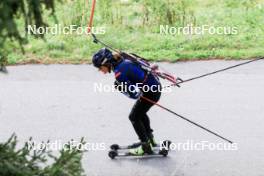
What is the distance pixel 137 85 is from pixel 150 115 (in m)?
2.46

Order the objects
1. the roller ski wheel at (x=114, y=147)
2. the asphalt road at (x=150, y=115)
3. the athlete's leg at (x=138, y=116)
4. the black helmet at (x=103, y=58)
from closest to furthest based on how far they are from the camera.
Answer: the black helmet at (x=103, y=58), the athlete's leg at (x=138, y=116), the asphalt road at (x=150, y=115), the roller ski wheel at (x=114, y=147)

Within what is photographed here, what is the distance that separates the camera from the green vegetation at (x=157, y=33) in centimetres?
1341

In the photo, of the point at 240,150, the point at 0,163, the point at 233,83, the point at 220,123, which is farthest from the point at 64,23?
the point at 0,163

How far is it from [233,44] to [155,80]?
543 centimetres

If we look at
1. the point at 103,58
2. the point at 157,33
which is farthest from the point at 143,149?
the point at 157,33

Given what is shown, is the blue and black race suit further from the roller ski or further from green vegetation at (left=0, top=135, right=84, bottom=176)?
green vegetation at (left=0, top=135, right=84, bottom=176)

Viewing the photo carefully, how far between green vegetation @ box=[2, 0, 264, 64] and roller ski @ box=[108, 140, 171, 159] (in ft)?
13.1

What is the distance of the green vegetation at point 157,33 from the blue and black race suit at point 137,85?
433cm

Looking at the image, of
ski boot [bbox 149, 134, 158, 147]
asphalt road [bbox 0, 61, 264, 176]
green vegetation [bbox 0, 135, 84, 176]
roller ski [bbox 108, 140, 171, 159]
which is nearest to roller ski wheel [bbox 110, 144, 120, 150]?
roller ski [bbox 108, 140, 171, 159]

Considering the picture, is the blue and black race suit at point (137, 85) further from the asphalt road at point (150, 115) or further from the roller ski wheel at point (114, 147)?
the asphalt road at point (150, 115)

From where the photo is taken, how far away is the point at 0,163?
513 centimetres

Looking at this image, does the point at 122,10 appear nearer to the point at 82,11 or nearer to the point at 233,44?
the point at 82,11

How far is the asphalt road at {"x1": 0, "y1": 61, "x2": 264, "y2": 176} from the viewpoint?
9.05 metres

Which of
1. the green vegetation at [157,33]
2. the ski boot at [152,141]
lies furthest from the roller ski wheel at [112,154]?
the green vegetation at [157,33]
